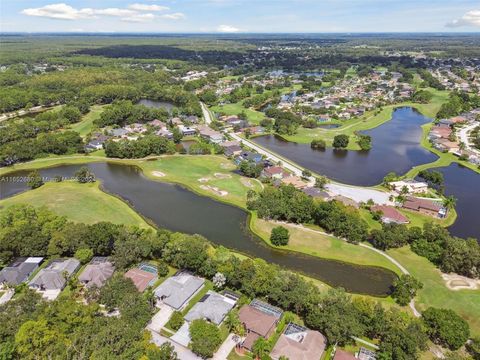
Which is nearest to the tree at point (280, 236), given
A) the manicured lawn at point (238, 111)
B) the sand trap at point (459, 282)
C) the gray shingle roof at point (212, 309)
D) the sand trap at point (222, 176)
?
the gray shingle roof at point (212, 309)

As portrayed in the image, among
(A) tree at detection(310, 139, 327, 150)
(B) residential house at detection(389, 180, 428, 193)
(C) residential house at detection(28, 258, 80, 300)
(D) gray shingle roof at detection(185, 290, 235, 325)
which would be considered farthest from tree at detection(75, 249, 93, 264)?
(A) tree at detection(310, 139, 327, 150)

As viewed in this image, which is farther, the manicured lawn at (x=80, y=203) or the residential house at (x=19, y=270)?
the manicured lawn at (x=80, y=203)

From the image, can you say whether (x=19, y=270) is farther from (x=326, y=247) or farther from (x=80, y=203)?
(x=326, y=247)

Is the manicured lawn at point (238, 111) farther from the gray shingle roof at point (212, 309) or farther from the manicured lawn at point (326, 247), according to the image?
the gray shingle roof at point (212, 309)

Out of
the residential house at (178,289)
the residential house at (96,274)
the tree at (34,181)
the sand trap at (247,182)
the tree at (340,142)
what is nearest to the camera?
the residential house at (178,289)

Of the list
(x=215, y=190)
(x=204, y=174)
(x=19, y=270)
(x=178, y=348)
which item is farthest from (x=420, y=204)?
(x=19, y=270)

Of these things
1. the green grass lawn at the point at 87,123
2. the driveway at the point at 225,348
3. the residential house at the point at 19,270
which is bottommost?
the driveway at the point at 225,348

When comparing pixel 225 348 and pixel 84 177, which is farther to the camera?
pixel 84 177
